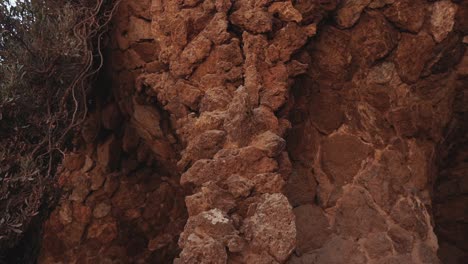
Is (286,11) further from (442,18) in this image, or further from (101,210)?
(101,210)

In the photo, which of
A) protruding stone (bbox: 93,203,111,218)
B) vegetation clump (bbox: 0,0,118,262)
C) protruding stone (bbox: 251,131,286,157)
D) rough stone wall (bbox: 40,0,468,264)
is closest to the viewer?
protruding stone (bbox: 251,131,286,157)

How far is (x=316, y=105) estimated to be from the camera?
3.33 m

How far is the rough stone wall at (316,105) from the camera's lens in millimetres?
2771

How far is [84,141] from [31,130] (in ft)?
2.39

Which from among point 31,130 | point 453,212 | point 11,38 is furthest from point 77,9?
point 453,212

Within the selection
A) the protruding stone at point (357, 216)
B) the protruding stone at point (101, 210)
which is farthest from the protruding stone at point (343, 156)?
the protruding stone at point (101, 210)

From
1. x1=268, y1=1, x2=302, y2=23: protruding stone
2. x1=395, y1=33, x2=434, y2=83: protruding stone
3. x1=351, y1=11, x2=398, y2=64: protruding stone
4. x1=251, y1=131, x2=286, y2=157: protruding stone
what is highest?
x1=268, y1=1, x2=302, y2=23: protruding stone

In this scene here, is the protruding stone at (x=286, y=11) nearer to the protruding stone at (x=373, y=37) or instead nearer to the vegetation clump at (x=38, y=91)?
the protruding stone at (x=373, y=37)

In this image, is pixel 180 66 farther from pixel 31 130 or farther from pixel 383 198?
pixel 383 198

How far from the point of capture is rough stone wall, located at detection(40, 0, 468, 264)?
2.77 m

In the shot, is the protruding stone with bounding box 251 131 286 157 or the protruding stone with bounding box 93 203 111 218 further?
the protruding stone with bounding box 93 203 111 218

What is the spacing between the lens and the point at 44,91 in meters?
3.49

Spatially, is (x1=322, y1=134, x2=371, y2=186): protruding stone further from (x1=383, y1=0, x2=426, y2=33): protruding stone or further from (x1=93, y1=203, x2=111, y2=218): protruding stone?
(x1=93, y1=203, x2=111, y2=218): protruding stone

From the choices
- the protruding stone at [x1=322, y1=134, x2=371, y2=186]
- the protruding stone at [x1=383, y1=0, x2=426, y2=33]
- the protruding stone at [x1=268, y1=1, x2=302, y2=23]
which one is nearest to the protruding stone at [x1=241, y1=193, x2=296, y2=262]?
the protruding stone at [x1=322, y1=134, x2=371, y2=186]
